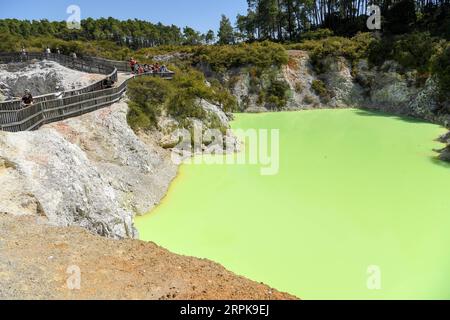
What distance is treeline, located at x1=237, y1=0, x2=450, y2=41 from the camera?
58.1 m

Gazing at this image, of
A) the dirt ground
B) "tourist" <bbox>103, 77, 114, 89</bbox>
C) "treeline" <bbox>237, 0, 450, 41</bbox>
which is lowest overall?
the dirt ground

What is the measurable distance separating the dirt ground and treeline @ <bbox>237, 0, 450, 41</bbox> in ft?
176

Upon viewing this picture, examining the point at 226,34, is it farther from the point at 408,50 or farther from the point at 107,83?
the point at 107,83

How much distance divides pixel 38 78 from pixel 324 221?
3185cm

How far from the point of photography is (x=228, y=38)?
322 feet

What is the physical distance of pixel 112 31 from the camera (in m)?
103

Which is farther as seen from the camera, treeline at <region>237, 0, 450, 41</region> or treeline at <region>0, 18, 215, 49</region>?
treeline at <region>0, 18, 215, 49</region>

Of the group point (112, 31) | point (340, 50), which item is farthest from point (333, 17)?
point (112, 31)

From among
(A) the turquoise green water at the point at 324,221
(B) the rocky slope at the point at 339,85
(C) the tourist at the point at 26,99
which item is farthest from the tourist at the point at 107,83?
(B) the rocky slope at the point at 339,85

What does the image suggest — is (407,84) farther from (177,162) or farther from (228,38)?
(228,38)

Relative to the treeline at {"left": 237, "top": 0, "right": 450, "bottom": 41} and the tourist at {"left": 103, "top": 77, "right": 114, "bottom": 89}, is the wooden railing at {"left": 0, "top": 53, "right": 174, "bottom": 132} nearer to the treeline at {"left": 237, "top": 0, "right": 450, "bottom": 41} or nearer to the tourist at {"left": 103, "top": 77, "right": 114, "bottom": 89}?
the tourist at {"left": 103, "top": 77, "right": 114, "bottom": 89}

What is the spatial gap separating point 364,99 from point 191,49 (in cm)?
2566

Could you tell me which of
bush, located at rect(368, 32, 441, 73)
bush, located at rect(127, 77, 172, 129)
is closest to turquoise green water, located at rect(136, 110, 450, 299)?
bush, located at rect(127, 77, 172, 129)
